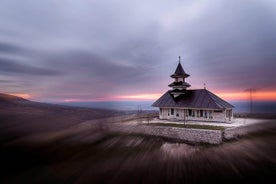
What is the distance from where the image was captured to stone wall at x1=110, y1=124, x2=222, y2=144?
1888cm

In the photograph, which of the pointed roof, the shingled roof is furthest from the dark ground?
the pointed roof

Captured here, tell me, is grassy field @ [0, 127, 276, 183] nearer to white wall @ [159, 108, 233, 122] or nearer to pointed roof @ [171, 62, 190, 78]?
white wall @ [159, 108, 233, 122]

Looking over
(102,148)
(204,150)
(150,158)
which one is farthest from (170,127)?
(102,148)

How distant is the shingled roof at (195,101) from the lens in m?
25.0

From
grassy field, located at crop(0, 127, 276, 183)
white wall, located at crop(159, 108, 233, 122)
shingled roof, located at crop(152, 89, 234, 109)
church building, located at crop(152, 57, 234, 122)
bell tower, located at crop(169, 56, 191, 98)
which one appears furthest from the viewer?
bell tower, located at crop(169, 56, 191, 98)

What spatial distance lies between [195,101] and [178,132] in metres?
8.02

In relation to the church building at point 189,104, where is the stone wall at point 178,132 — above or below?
below

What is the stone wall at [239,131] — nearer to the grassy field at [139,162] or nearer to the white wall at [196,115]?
the grassy field at [139,162]

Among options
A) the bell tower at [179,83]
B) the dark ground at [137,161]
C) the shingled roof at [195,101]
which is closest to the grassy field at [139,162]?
the dark ground at [137,161]

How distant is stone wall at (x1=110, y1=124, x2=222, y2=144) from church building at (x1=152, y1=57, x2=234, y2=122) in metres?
5.29

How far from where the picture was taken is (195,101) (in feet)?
88.2

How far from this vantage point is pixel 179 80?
101 ft

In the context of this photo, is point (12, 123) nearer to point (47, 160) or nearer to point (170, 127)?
point (47, 160)

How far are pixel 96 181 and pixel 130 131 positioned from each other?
12275 millimetres
